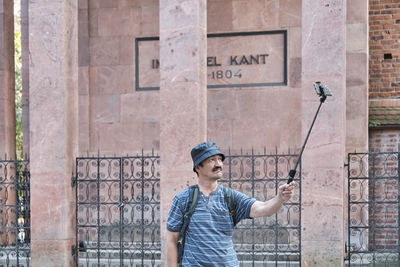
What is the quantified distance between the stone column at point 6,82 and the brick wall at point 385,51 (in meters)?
7.84

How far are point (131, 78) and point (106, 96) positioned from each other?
683mm

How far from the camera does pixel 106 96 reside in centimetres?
1309

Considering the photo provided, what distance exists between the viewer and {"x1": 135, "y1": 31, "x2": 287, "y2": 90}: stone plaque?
40.4 feet

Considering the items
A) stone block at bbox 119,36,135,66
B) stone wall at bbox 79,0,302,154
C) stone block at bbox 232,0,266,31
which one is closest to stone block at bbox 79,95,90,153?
stone wall at bbox 79,0,302,154

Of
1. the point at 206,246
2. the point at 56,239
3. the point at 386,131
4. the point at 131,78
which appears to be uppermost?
the point at 131,78

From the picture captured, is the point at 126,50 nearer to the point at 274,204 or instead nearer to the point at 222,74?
the point at 222,74

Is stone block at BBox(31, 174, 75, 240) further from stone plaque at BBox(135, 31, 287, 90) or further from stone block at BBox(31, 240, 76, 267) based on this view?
stone plaque at BBox(135, 31, 287, 90)

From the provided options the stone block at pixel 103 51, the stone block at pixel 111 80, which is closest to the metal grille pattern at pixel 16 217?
the stone block at pixel 111 80

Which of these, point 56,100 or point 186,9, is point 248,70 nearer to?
point 186,9

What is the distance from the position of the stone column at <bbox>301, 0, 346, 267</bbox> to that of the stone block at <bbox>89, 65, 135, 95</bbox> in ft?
16.2

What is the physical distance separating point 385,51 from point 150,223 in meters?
6.03

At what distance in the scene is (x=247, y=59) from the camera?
12414 mm

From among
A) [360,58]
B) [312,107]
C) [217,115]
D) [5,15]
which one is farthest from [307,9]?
[5,15]

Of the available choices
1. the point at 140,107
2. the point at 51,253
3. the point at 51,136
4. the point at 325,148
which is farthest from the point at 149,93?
the point at 325,148
